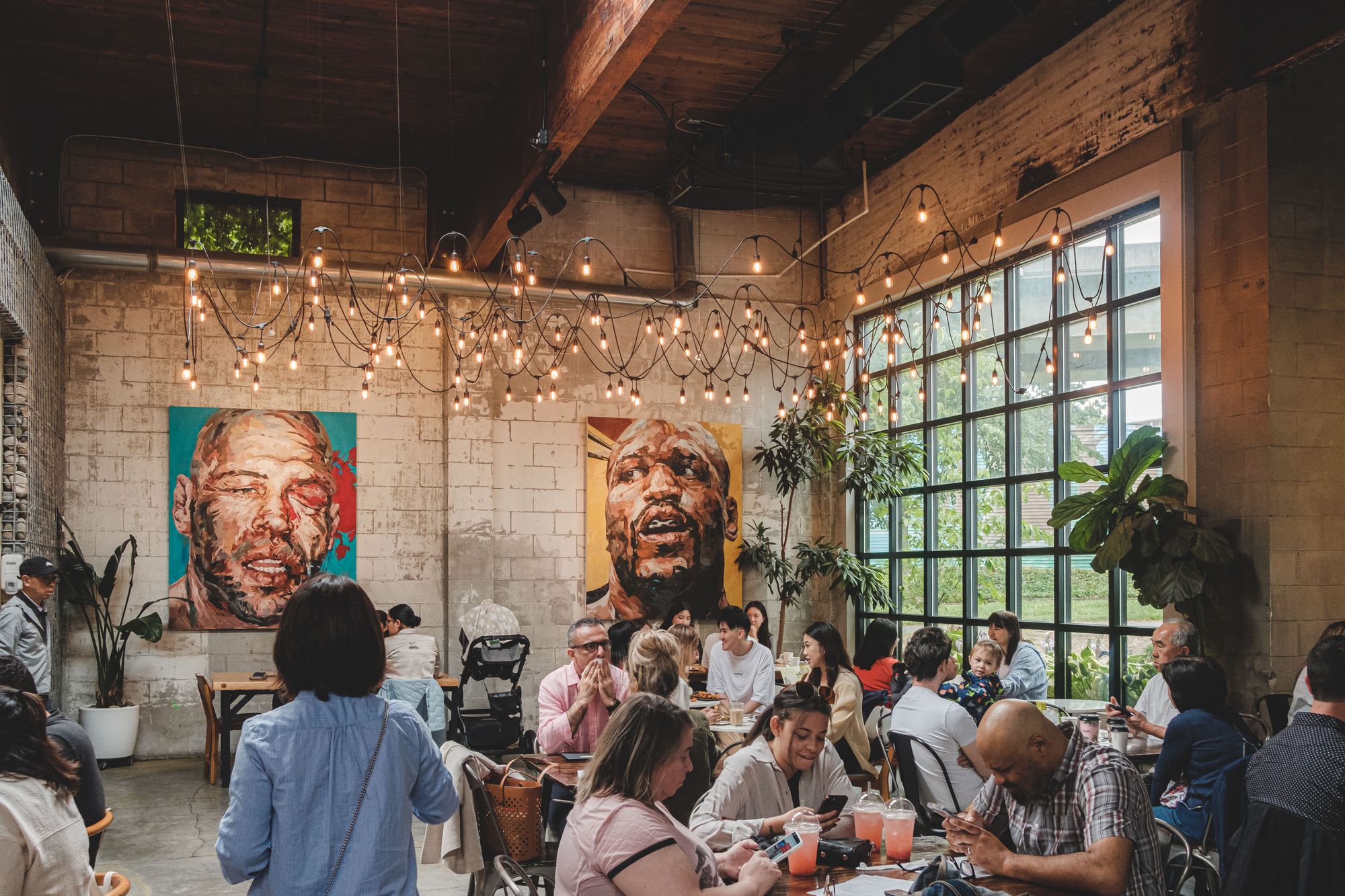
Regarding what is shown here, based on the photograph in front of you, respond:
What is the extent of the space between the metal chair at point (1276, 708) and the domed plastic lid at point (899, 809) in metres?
3.83

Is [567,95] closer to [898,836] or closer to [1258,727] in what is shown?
[898,836]

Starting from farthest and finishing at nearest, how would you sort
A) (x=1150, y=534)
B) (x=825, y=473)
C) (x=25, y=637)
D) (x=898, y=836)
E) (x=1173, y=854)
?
(x=825, y=473) → (x=25, y=637) → (x=1150, y=534) → (x=1173, y=854) → (x=898, y=836)

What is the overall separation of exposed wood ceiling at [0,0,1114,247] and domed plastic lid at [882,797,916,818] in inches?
172

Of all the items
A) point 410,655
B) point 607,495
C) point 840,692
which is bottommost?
point 410,655

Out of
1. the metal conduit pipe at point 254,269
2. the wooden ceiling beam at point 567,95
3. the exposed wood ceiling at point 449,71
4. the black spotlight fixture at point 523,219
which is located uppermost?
the exposed wood ceiling at point 449,71

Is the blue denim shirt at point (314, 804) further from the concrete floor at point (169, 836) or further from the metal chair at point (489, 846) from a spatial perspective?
the concrete floor at point (169, 836)

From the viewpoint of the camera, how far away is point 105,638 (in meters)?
9.05

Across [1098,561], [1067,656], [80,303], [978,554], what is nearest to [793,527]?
[978,554]

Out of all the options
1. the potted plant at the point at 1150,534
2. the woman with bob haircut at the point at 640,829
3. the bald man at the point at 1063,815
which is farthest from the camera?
the potted plant at the point at 1150,534

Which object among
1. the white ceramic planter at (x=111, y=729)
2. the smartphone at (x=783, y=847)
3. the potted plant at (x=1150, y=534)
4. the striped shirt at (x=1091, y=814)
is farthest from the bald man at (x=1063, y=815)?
the white ceramic planter at (x=111, y=729)

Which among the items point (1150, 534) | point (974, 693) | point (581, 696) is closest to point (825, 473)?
point (1150, 534)

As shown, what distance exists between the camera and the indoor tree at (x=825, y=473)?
9.86 metres

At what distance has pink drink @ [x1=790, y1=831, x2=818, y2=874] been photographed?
3.01 m

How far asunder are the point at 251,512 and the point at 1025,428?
6.81 m
